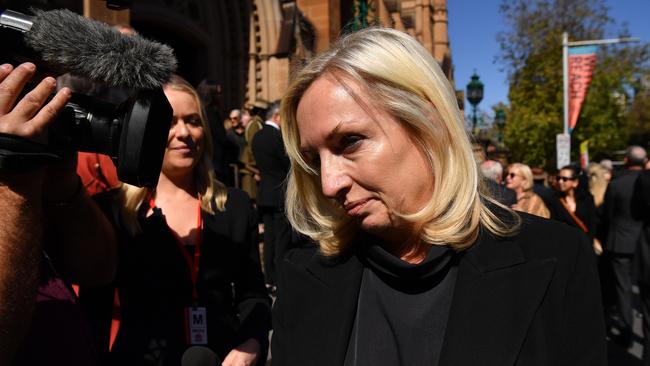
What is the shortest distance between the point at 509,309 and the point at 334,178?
58cm

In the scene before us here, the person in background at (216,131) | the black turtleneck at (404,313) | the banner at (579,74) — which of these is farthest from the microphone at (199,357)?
the banner at (579,74)

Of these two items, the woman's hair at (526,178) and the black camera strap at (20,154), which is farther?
the woman's hair at (526,178)

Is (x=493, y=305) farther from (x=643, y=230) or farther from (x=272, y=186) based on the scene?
(x=272, y=186)

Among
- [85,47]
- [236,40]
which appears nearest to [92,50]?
[85,47]

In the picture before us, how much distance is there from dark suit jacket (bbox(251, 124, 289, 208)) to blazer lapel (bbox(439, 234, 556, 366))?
4358 millimetres

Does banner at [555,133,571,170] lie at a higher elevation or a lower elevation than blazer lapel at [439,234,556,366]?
higher

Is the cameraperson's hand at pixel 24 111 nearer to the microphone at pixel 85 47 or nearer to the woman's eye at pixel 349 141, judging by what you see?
the microphone at pixel 85 47

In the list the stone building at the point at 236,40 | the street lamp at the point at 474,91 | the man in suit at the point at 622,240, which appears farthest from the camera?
the street lamp at the point at 474,91

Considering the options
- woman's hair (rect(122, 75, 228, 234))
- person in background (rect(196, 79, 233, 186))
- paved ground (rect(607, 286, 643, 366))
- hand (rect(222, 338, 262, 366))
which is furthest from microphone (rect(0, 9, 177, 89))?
paved ground (rect(607, 286, 643, 366))

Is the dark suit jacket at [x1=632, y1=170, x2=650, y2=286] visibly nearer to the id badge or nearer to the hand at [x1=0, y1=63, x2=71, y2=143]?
the id badge

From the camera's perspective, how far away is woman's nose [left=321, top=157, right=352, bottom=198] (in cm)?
145

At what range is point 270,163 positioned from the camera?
585 cm

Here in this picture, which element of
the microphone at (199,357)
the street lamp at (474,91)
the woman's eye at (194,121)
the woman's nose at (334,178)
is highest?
the street lamp at (474,91)

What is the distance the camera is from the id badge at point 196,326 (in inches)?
82.9
